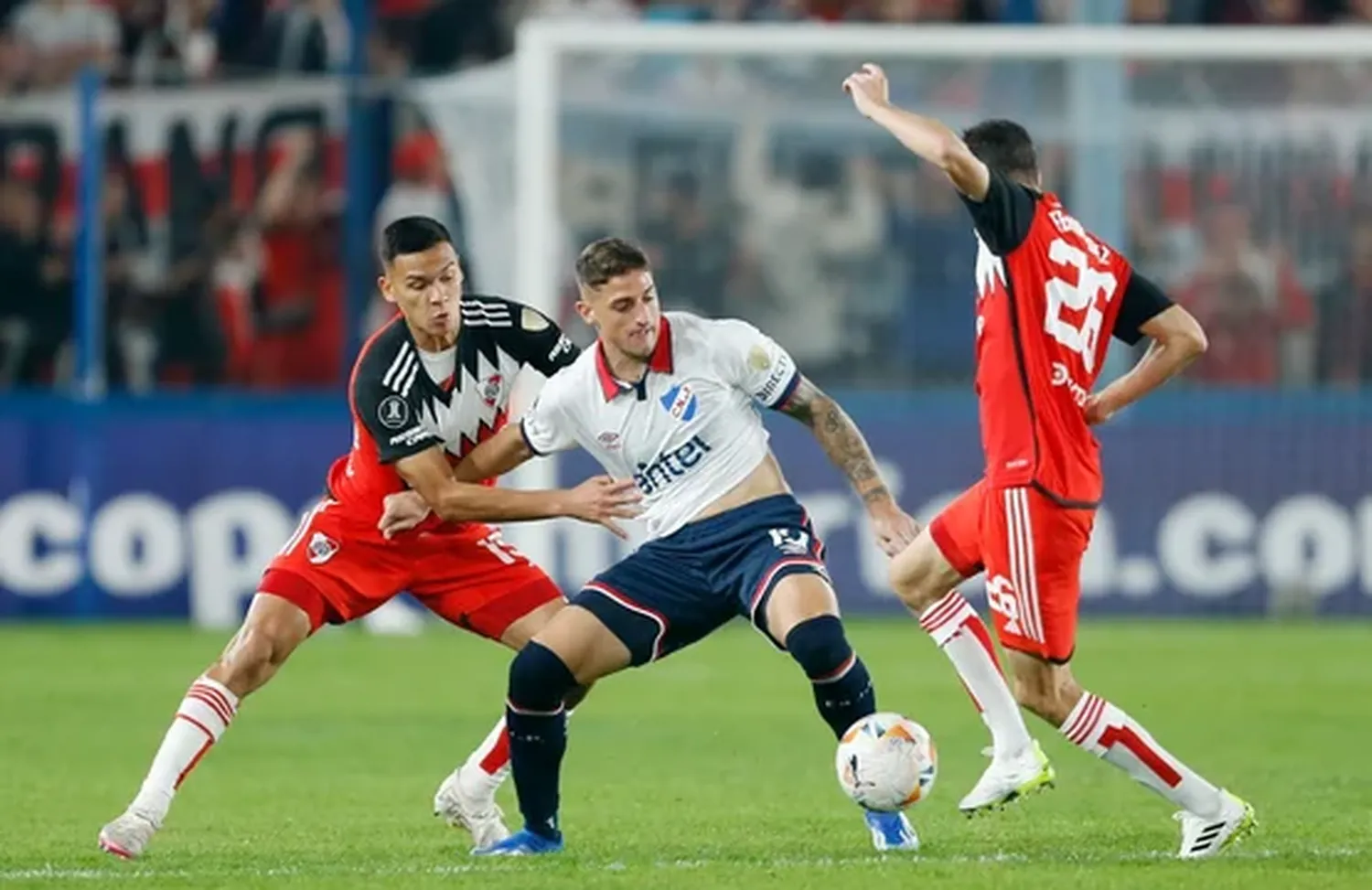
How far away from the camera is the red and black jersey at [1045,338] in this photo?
355 inches

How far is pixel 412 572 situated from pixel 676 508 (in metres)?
1.18

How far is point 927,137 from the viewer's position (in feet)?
27.8

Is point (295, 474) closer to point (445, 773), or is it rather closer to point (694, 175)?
point (694, 175)

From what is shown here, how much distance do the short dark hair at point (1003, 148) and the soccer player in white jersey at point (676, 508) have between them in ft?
3.11

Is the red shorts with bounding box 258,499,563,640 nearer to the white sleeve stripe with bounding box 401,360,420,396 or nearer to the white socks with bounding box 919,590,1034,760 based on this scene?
the white sleeve stripe with bounding box 401,360,420,396

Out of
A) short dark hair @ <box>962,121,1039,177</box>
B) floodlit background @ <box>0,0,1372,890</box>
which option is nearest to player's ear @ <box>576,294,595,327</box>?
short dark hair @ <box>962,121,1039,177</box>

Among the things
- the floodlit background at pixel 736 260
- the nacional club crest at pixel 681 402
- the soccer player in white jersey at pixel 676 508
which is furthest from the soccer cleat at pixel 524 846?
the floodlit background at pixel 736 260

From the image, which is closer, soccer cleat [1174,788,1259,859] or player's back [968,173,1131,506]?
soccer cleat [1174,788,1259,859]

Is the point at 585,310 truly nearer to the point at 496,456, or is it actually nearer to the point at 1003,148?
the point at 496,456

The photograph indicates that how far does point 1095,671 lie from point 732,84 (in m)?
5.38

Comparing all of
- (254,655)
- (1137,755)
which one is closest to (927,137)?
(1137,755)

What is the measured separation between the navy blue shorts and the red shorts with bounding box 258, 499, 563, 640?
768 mm

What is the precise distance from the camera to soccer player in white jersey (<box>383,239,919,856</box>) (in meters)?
8.87

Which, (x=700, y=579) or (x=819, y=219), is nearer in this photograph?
(x=700, y=579)
